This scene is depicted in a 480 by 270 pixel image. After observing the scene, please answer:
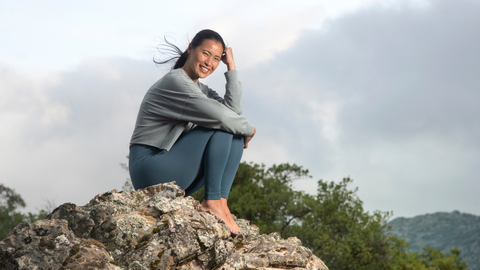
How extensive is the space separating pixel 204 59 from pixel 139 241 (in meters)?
2.17

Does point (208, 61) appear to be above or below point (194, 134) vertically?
above

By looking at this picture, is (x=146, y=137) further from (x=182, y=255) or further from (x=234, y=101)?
(x=182, y=255)

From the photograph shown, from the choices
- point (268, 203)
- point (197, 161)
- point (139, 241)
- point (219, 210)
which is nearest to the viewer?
point (139, 241)

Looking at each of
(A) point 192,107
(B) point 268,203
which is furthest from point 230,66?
(B) point 268,203

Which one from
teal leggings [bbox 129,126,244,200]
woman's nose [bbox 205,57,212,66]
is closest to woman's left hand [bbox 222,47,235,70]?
woman's nose [bbox 205,57,212,66]

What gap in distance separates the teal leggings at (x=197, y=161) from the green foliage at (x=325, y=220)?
8.43m

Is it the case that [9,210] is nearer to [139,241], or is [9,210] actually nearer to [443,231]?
[139,241]

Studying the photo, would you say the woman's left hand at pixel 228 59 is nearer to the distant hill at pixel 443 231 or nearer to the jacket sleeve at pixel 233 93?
the jacket sleeve at pixel 233 93

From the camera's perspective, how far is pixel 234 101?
14.8 feet

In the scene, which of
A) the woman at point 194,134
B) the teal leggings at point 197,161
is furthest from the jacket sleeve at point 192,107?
the teal leggings at point 197,161

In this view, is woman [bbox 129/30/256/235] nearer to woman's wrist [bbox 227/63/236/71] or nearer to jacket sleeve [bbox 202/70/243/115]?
jacket sleeve [bbox 202/70/243/115]

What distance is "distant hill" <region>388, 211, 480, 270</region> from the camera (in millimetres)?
49281

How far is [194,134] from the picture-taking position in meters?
4.16

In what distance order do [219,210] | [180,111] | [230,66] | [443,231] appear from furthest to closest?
[443,231], [230,66], [180,111], [219,210]
